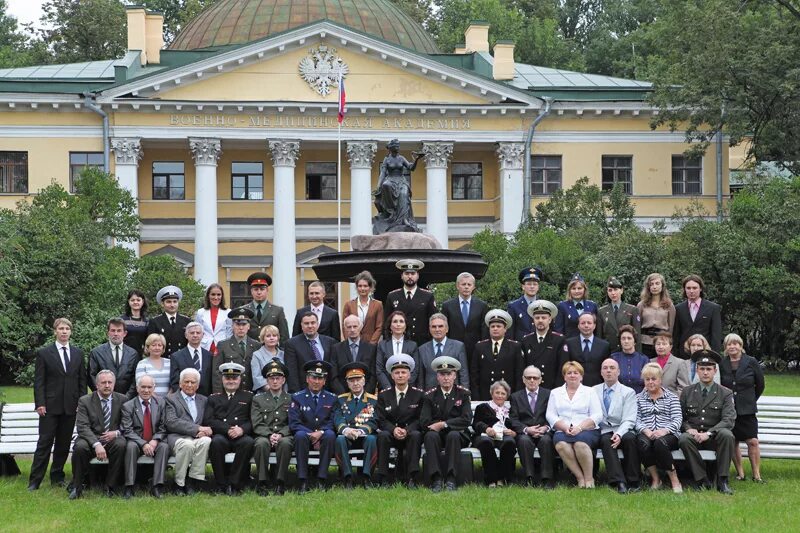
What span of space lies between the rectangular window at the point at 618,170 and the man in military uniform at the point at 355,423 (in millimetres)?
35790

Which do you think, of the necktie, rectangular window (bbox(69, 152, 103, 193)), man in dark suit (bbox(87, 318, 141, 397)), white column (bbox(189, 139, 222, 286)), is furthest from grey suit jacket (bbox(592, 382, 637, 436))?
rectangular window (bbox(69, 152, 103, 193))

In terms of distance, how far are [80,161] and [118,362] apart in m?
33.5

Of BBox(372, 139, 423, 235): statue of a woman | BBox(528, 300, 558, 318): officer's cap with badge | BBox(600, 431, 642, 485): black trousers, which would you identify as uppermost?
BBox(372, 139, 423, 235): statue of a woman

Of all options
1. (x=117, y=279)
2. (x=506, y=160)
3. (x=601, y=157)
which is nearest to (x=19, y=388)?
(x=117, y=279)

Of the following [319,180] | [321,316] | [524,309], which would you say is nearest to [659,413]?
[524,309]

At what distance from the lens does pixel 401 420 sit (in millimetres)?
13836

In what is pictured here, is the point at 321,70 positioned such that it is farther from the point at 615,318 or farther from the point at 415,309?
the point at 615,318

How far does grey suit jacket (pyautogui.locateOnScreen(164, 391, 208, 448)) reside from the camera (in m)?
13.6

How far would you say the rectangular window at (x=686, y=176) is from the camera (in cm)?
4909

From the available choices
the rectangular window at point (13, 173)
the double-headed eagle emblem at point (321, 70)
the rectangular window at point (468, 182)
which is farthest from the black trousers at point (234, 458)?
the rectangular window at point (468, 182)

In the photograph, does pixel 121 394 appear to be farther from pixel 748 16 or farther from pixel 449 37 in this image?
pixel 449 37

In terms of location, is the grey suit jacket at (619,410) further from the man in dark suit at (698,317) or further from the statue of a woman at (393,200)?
the statue of a woman at (393,200)

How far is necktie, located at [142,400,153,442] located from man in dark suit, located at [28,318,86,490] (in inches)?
42.2

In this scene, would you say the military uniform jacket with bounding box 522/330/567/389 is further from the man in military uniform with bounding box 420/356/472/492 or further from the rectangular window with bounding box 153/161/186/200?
the rectangular window with bounding box 153/161/186/200
